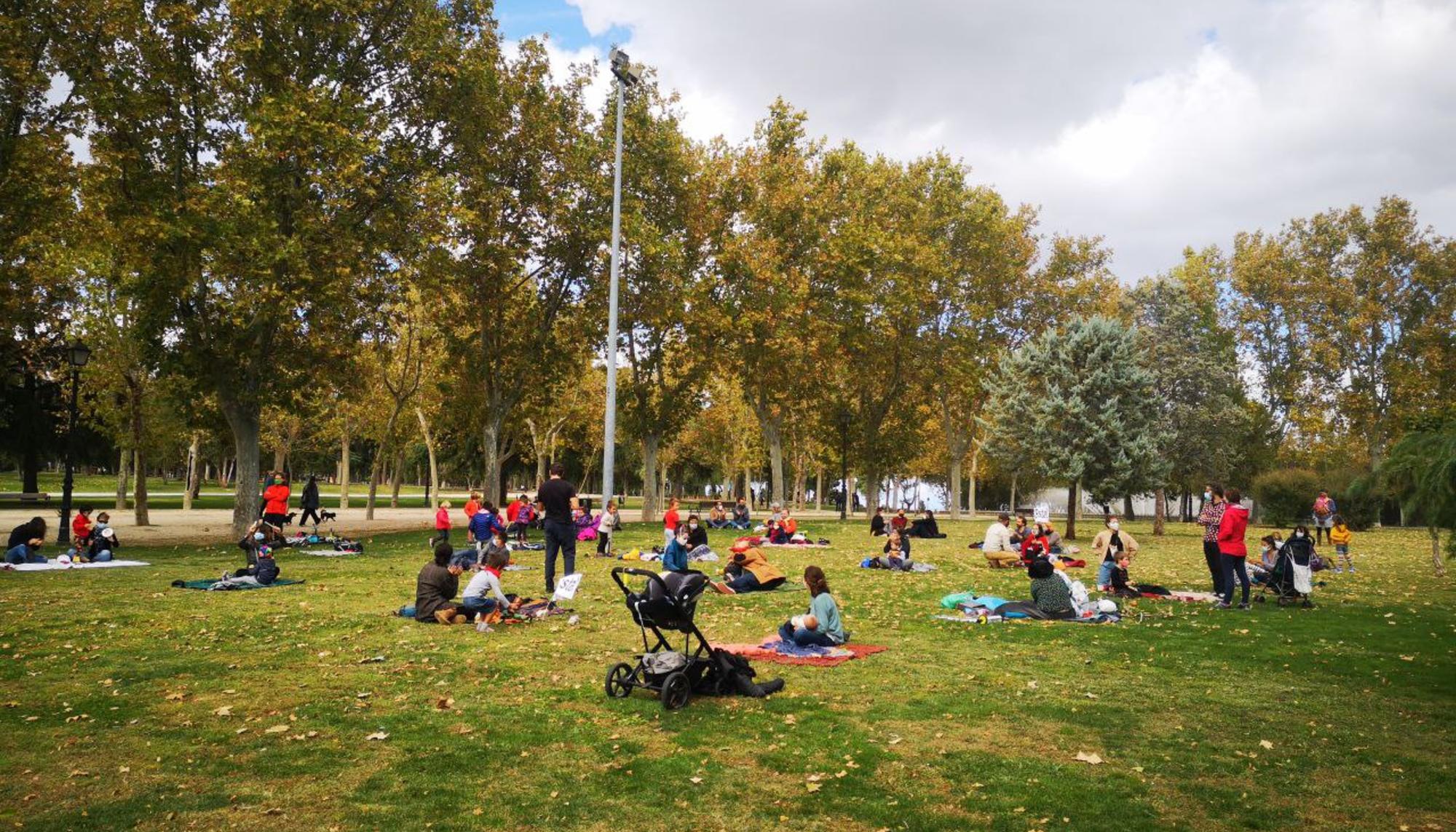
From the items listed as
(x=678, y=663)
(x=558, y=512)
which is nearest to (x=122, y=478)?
(x=558, y=512)

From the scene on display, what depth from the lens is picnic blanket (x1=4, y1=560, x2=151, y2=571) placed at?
1855cm

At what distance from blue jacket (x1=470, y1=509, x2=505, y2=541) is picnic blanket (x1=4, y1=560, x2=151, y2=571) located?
22.8 feet

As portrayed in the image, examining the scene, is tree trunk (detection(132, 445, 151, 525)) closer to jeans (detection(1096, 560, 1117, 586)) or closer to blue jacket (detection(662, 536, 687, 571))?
blue jacket (detection(662, 536, 687, 571))

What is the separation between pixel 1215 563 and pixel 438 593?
13.9 meters

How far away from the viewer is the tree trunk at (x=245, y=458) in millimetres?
27188

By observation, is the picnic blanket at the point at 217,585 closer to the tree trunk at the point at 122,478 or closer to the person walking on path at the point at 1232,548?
the person walking on path at the point at 1232,548

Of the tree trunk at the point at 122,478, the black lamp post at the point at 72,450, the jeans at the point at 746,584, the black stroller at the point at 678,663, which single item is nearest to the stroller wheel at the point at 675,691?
the black stroller at the point at 678,663

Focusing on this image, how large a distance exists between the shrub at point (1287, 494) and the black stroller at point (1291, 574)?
38.7 m

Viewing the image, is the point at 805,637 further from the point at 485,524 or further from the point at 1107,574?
the point at 485,524

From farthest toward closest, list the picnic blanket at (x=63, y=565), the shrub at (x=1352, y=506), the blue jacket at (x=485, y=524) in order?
the shrub at (x=1352, y=506), the blue jacket at (x=485, y=524), the picnic blanket at (x=63, y=565)

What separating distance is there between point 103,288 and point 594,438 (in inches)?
1347

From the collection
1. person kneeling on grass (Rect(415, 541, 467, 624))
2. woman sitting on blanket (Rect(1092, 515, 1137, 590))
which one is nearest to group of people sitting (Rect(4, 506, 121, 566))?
person kneeling on grass (Rect(415, 541, 467, 624))

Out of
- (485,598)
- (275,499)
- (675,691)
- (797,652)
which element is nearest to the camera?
(675,691)

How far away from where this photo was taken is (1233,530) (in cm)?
1568
